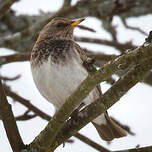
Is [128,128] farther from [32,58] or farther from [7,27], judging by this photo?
[7,27]

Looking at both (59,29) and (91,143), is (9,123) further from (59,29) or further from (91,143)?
(59,29)

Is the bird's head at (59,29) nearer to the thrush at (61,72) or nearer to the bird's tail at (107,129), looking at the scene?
the thrush at (61,72)

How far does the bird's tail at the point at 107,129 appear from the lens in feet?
14.6

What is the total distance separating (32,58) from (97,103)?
1.52m

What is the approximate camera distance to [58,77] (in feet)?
13.2

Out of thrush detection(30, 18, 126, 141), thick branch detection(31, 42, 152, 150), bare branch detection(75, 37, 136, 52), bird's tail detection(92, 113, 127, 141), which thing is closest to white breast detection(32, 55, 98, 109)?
thrush detection(30, 18, 126, 141)

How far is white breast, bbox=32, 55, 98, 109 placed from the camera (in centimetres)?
402

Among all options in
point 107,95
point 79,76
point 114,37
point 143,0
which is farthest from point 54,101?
point 143,0

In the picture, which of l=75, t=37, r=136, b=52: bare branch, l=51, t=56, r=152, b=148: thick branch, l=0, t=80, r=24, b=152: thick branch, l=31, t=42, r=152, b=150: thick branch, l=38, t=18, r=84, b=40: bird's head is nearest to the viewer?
l=31, t=42, r=152, b=150: thick branch

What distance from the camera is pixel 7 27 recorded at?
21.4 feet

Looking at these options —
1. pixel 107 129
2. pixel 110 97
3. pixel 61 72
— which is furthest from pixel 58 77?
pixel 110 97

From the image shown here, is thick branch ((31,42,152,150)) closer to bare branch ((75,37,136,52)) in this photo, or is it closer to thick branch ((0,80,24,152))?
thick branch ((0,80,24,152))

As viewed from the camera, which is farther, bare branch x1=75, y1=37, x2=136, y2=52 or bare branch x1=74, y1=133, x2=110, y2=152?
bare branch x1=75, y1=37, x2=136, y2=52

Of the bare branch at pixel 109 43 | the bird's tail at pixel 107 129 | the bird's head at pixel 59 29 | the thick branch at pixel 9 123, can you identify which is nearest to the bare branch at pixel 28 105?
the bird's tail at pixel 107 129
